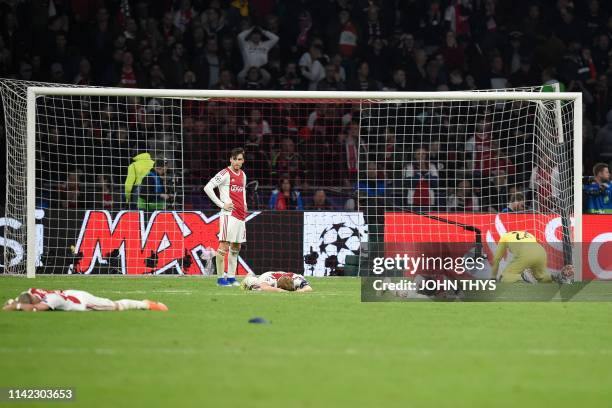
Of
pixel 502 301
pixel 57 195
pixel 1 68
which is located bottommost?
pixel 502 301

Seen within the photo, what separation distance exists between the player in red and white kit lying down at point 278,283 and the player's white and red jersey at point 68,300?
416 cm

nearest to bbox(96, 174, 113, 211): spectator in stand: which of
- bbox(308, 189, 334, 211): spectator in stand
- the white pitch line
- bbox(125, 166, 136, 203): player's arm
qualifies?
bbox(125, 166, 136, 203): player's arm

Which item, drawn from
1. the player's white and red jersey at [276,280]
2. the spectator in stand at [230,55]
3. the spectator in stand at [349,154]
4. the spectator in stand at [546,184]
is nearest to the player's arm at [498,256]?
the player's white and red jersey at [276,280]

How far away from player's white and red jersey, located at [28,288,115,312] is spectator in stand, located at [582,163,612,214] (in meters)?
11.1

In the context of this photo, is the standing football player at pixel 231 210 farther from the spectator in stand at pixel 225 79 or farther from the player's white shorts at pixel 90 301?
the player's white shorts at pixel 90 301

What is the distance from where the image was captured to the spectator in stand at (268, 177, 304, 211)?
69.8 ft

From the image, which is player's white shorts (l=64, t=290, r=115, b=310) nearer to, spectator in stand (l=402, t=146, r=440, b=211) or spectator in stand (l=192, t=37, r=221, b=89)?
spectator in stand (l=402, t=146, r=440, b=211)

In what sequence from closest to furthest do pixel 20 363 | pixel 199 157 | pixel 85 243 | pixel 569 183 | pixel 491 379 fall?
pixel 491 379 → pixel 20 363 → pixel 569 183 → pixel 85 243 → pixel 199 157

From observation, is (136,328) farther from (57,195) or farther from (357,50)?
(357,50)

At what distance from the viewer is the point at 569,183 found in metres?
18.5

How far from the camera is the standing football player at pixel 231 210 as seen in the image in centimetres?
1766

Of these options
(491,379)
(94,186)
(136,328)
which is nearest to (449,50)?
(94,186)

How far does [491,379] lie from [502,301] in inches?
256

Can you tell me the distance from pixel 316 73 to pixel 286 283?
30.9ft
